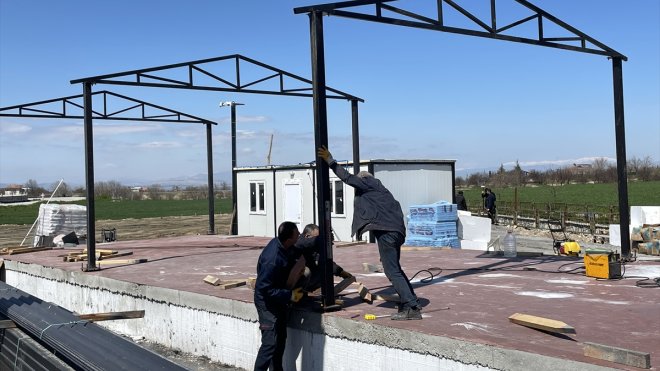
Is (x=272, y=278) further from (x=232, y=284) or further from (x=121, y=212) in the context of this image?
(x=121, y=212)

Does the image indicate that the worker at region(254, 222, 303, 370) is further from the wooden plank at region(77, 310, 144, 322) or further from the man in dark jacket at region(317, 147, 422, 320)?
the wooden plank at region(77, 310, 144, 322)

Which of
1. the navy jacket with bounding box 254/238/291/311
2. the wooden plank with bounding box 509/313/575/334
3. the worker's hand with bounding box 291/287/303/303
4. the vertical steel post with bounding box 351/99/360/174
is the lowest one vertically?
the wooden plank with bounding box 509/313/575/334

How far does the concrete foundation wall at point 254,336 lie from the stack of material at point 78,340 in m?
2.45

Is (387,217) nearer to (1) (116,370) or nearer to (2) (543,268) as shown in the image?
(1) (116,370)

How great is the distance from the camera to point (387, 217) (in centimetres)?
753

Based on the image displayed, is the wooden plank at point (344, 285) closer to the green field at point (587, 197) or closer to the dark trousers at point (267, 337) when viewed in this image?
the dark trousers at point (267, 337)

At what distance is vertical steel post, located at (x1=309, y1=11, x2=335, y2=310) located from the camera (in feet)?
25.9

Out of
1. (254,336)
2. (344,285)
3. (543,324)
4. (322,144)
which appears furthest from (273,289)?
(543,324)

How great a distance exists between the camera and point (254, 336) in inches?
334

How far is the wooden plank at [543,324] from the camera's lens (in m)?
6.18

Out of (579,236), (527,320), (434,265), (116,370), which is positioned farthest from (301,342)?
(579,236)

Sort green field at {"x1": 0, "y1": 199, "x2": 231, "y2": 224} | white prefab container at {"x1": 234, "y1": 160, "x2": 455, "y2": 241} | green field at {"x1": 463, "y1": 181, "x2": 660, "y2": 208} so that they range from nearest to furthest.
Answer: white prefab container at {"x1": 234, "y1": 160, "x2": 455, "y2": 241} → green field at {"x1": 463, "y1": 181, "x2": 660, "y2": 208} → green field at {"x1": 0, "y1": 199, "x2": 231, "y2": 224}

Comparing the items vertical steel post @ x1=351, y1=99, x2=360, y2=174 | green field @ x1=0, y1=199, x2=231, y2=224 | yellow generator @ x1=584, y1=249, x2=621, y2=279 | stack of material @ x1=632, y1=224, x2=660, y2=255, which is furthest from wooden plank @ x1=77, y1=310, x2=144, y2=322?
green field @ x1=0, y1=199, x2=231, y2=224

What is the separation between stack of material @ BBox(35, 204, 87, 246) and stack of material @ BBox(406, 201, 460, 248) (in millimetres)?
11581
